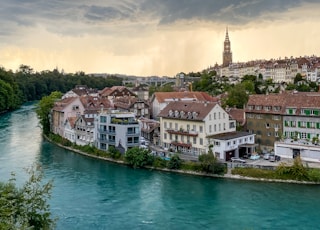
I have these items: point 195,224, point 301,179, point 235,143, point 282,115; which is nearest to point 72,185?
point 195,224

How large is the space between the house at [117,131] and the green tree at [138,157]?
184cm

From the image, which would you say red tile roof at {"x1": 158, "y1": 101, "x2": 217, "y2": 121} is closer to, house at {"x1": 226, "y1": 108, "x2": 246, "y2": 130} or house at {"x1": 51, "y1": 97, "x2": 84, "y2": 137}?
house at {"x1": 226, "y1": 108, "x2": 246, "y2": 130}

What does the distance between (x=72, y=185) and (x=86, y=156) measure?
839 centimetres

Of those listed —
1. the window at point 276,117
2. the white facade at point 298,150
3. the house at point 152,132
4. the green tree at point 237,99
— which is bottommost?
the white facade at point 298,150

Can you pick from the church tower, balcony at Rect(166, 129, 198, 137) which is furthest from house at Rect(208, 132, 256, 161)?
the church tower

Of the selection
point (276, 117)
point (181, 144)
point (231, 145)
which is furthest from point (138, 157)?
point (276, 117)

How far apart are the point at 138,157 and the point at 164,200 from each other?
6.85 metres

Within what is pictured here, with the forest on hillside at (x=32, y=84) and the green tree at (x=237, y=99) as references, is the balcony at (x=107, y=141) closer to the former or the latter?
the green tree at (x=237, y=99)

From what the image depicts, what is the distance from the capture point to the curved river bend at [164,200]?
18203mm

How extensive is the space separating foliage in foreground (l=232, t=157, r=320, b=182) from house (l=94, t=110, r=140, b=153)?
9440 millimetres

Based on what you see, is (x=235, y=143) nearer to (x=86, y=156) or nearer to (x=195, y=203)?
(x=195, y=203)

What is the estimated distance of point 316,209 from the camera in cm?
1959

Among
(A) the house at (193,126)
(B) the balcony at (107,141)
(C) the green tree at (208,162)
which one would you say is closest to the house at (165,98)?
(A) the house at (193,126)

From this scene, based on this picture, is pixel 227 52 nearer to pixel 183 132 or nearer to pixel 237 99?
pixel 237 99
